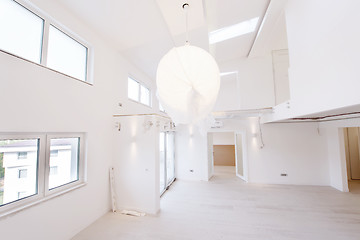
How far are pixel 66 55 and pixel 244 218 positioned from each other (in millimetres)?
4677

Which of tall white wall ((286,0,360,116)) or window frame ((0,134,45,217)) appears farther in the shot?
window frame ((0,134,45,217))

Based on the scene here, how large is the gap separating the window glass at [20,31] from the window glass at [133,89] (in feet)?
7.46

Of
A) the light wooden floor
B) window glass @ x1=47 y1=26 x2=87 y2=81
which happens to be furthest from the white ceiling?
the light wooden floor

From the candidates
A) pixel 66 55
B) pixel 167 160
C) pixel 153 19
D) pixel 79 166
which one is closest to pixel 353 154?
pixel 167 160

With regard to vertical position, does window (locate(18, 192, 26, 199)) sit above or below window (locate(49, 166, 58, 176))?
below

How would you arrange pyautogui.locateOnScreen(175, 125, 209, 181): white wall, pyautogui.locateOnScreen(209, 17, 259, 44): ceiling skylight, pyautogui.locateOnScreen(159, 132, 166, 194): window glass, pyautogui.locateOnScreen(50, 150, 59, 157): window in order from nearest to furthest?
pyautogui.locateOnScreen(50, 150, 59, 157): window, pyautogui.locateOnScreen(209, 17, 259, 44): ceiling skylight, pyautogui.locateOnScreen(159, 132, 166, 194): window glass, pyautogui.locateOnScreen(175, 125, 209, 181): white wall

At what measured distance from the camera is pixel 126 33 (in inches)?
123

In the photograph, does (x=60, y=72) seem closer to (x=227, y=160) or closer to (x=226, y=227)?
(x=226, y=227)

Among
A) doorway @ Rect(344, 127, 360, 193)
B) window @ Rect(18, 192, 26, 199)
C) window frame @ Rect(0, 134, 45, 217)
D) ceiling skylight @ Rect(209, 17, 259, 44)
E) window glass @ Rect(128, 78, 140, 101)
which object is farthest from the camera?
doorway @ Rect(344, 127, 360, 193)

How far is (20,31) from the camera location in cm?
196

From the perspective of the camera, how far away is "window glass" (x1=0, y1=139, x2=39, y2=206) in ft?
5.95

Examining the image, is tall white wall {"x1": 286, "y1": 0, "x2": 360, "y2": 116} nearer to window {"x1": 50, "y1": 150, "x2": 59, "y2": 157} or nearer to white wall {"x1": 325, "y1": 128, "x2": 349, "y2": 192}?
white wall {"x1": 325, "y1": 128, "x2": 349, "y2": 192}

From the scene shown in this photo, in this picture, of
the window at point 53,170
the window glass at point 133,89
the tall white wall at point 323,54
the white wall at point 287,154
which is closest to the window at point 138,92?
the window glass at point 133,89

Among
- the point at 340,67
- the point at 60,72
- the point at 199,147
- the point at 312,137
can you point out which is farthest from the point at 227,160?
the point at 60,72
